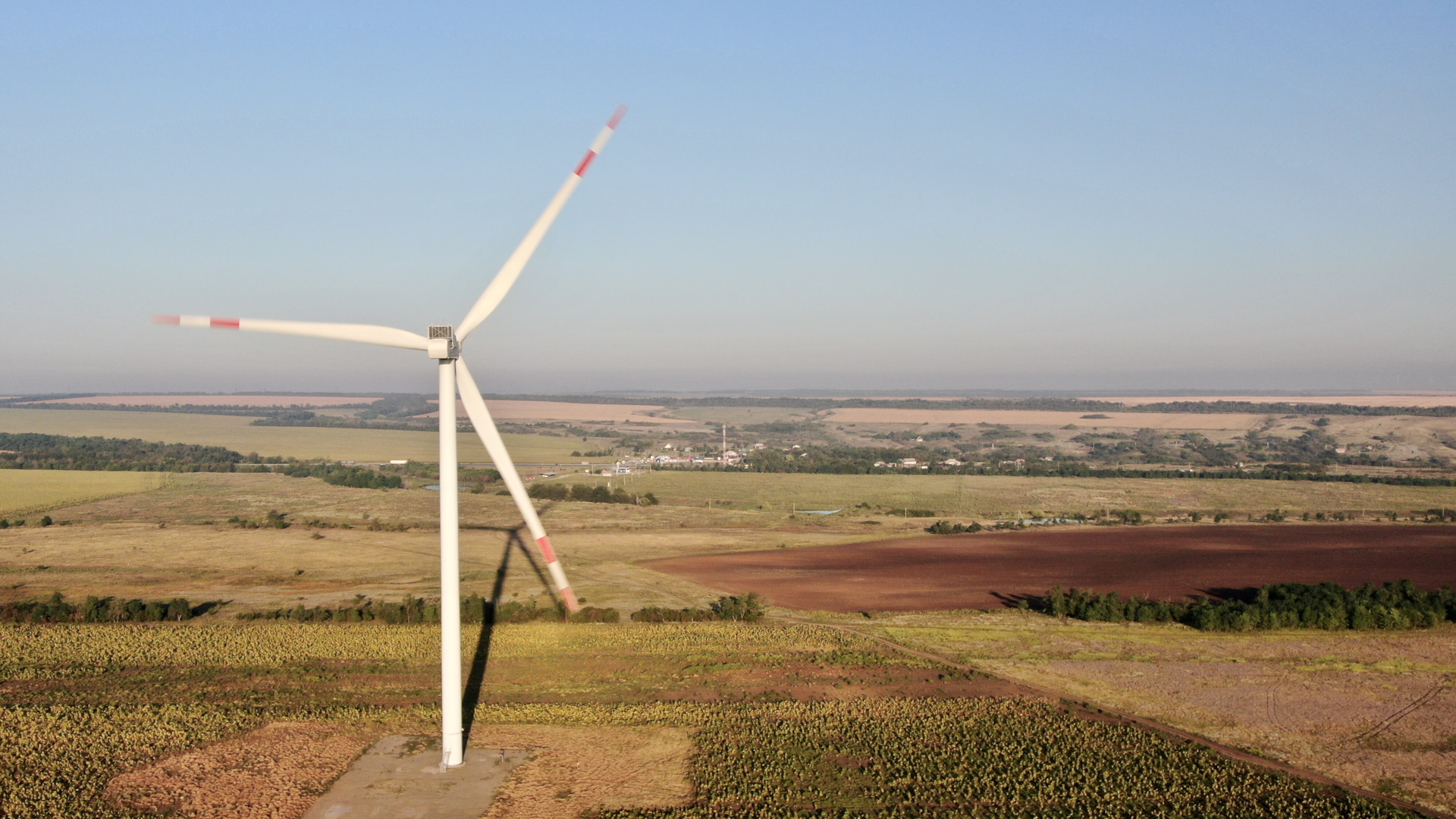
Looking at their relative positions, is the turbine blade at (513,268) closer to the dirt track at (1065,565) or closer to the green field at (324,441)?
the dirt track at (1065,565)

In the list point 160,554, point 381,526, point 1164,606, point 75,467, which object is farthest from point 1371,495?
point 75,467

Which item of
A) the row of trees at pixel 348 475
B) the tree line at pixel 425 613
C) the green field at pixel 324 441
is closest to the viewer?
the tree line at pixel 425 613

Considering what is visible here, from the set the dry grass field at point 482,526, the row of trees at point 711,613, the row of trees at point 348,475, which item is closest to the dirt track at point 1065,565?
the row of trees at point 711,613

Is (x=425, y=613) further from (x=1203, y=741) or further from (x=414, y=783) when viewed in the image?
(x=1203, y=741)

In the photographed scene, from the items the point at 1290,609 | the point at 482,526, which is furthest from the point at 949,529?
the point at 482,526

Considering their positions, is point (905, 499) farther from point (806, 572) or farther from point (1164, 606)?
point (1164, 606)

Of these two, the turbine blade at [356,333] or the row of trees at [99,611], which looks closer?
the turbine blade at [356,333]

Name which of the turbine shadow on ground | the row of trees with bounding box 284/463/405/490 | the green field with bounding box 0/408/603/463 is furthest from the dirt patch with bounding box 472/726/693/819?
the green field with bounding box 0/408/603/463

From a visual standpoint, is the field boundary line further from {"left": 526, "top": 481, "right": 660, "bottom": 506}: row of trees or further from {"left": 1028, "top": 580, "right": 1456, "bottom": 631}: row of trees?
{"left": 526, "top": 481, "right": 660, "bottom": 506}: row of trees

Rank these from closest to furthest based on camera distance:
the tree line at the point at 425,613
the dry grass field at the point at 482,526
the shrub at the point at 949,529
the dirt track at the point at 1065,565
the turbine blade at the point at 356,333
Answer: the turbine blade at the point at 356,333 → the tree line at the point at 425,613 → the dirt track at the point at 1065,565 → the dry grass field at the point at 482,526 → the shrub at the point at 949,529
